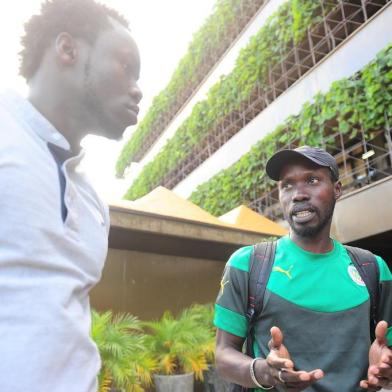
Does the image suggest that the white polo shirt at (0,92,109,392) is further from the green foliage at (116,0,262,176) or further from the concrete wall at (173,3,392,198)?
the green foliage at (116,0,262,176)

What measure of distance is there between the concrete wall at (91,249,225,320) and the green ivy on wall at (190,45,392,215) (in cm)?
538

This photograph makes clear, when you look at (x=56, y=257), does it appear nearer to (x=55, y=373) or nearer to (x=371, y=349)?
(x=55, y=373)

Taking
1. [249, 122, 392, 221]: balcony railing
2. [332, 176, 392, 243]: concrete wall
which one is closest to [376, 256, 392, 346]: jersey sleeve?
[332, 176, 392, 243]: concrete wall

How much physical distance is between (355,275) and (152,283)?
639 centimetres

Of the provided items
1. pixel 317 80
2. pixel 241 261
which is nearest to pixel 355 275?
pixel 241 261

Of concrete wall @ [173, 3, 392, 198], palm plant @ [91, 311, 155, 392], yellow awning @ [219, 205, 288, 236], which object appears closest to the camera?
palm plant @ [91, 311, 155, 392]

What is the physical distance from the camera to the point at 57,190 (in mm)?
1037

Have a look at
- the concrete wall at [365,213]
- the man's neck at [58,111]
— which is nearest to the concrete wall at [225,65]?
the concrete wall at [365,213]

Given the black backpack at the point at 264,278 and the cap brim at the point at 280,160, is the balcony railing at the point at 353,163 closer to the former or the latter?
the cap brim at the point at 280,160

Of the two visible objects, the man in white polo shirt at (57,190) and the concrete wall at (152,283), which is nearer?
the man in white polo shirt at (57,190)

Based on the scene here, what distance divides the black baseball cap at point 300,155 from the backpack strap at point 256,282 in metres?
0.51

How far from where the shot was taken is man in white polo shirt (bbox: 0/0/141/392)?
34.4 inches

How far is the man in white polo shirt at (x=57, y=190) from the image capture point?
0.87 meters

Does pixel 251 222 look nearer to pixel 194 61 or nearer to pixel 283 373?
pixel 283 373
